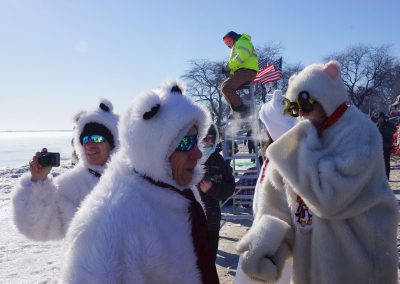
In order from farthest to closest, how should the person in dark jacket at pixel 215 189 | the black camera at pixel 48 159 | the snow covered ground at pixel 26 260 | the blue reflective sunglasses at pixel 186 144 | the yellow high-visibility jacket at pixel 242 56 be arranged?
the yellow high-visibility jacket at pixel 242 56 → the snow covered ground at pixel 26 260 → the person in dark jacket at pixel 215 189 → the black camera at pixel 48 159 → the blue reflective sunglasses at pixel 186 144

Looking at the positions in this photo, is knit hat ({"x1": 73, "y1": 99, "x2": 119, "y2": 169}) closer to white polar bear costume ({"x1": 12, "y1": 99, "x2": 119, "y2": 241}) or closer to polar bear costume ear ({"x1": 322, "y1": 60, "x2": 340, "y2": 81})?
white polar bear costume ({"x1": 12, "y1": 99, "x2": 119, "y2": 241})

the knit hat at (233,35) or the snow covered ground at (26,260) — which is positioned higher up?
the knit hat at (233,35)

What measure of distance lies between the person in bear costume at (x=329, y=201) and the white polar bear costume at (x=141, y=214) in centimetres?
67

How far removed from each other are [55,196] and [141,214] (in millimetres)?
1335

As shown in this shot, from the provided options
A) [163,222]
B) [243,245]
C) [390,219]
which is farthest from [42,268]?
[390,219]

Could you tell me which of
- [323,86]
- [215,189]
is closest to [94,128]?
[215,189]

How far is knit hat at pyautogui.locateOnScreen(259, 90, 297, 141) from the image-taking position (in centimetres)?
314

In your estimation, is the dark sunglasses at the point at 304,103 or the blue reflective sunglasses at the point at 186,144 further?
the dark sunglasses at the point at 304,103

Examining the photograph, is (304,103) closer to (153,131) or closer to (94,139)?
(153,131)

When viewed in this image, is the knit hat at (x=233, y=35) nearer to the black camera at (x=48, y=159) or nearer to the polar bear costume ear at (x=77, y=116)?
the polar bear costume ear at (x=77, y=116)

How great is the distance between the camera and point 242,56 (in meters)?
7.77

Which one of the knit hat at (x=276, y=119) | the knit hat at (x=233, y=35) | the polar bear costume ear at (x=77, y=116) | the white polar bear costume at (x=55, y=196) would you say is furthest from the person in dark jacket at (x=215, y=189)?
the knit hat at (x=233, y=35)

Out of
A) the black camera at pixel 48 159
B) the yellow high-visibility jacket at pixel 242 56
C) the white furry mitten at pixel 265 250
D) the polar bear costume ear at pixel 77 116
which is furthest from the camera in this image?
the yellow high-visibility jacket at pixel 242 56

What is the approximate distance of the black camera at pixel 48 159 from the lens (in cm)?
241
